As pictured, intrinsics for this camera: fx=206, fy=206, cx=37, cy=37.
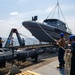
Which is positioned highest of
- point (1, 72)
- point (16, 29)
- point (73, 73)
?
point (16, 29)

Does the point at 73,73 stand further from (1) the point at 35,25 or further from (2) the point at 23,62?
(1) the point at 35,25

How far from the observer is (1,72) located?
31.9 feet

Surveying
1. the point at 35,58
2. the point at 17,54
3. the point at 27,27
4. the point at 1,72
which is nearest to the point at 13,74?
the point at 1,72

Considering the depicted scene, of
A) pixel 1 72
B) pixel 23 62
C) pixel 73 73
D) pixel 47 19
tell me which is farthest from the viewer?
pixel 47 19

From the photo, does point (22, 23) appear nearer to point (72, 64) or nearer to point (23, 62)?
point (23, 62)

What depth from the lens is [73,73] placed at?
5.81m

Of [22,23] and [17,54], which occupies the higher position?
[22,23]

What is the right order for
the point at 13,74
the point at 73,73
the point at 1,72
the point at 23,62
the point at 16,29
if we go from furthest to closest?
1. the point at 16,29
2. the point at 23,62
3. the point at 1,72
4. the point at 13,74
5. the point at 73,73

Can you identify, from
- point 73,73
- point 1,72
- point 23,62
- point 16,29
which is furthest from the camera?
point 16,29

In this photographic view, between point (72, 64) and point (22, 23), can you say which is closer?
point (72, 64)

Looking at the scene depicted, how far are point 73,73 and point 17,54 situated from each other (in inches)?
225

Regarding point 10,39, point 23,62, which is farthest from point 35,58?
point 10,39

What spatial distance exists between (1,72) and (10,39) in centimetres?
Result: 988

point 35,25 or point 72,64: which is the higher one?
point 35,25
